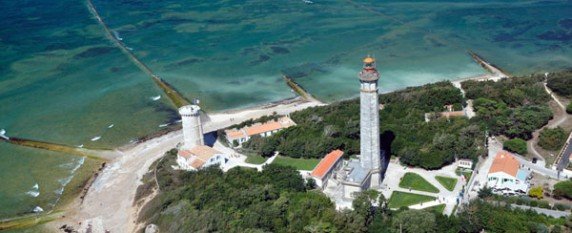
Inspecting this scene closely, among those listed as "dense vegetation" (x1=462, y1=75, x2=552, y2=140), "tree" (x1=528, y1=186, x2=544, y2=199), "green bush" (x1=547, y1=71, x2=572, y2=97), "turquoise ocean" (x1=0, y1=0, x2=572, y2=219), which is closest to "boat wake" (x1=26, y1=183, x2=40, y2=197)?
"turquoise ocean" (x1=0, y1=0, x2=572, y2=219)

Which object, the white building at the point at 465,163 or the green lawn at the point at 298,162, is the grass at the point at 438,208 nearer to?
the white building at the point at 465,163

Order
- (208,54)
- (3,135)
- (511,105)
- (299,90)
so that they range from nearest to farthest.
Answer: (511,105), (3,135), (299,90), (208,54)

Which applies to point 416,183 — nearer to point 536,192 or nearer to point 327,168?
point 327,168

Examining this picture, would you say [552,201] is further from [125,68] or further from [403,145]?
[125,68]

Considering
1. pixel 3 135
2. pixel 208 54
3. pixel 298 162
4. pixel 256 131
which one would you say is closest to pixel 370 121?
pixel 298 162

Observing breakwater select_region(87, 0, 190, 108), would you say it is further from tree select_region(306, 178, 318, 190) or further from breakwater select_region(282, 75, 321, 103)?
tree select_region(306, 178, 318, 190)

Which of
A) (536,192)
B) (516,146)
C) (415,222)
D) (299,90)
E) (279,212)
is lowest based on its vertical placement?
(299,90)
